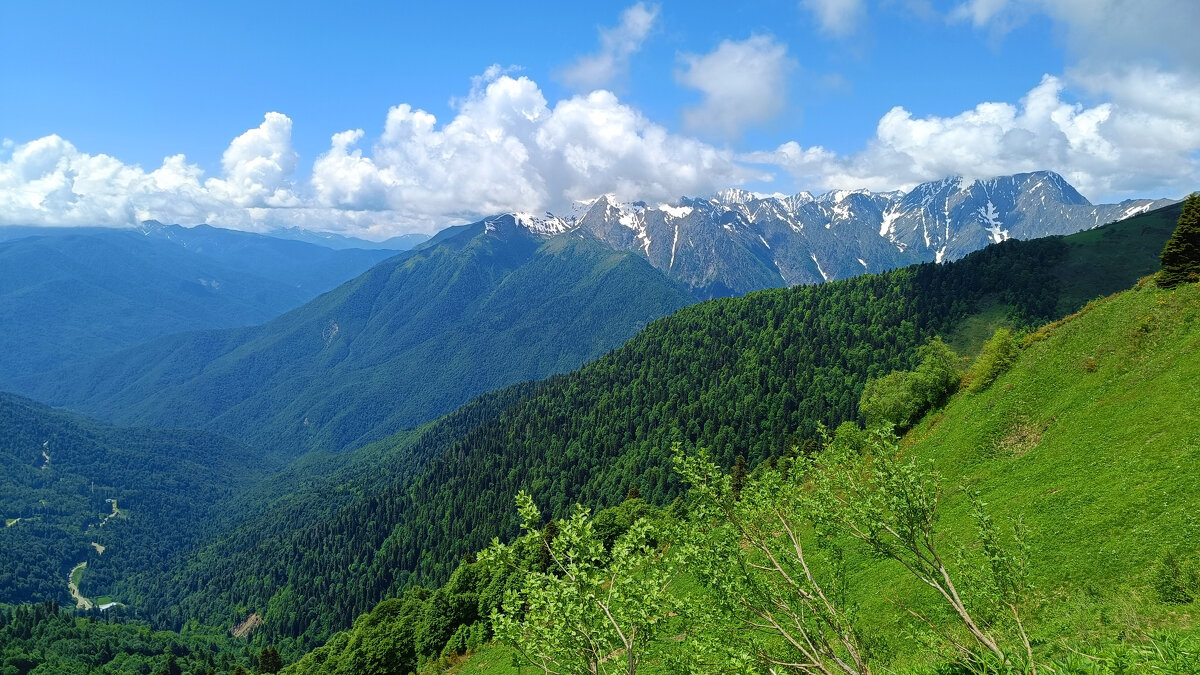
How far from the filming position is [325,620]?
192625mm

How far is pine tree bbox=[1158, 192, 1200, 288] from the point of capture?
5009 cm

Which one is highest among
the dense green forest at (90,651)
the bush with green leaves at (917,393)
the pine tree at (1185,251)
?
the pine tree at (1185,251)

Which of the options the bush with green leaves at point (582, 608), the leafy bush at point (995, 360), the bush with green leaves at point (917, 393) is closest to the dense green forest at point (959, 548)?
the bush with green leaves at point (582, 608)

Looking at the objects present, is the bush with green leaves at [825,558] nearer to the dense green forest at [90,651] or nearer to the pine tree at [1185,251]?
the pine tree at [1185,251]

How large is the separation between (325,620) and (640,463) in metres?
130

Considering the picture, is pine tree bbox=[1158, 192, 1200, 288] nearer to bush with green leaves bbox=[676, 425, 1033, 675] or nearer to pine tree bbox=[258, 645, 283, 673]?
bush with green leaves bbox=[676, 425, 1033, 675]

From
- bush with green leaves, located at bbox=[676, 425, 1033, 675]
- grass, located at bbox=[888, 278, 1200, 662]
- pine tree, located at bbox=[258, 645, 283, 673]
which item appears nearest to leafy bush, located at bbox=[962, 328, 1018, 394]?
grass, located at bbox=[888, 278, 1200, 662]

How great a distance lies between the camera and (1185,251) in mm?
50750

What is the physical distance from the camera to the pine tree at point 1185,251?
164 ft

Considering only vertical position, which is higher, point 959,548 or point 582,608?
point 959,548

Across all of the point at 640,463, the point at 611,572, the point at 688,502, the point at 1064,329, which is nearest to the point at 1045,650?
the point at 688,502

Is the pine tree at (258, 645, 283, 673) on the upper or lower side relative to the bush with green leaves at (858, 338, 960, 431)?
lower

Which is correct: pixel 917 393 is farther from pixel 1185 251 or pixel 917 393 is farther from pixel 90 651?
pixel 90 651

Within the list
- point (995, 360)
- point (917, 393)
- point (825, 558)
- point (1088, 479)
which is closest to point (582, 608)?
point (825, 558)
